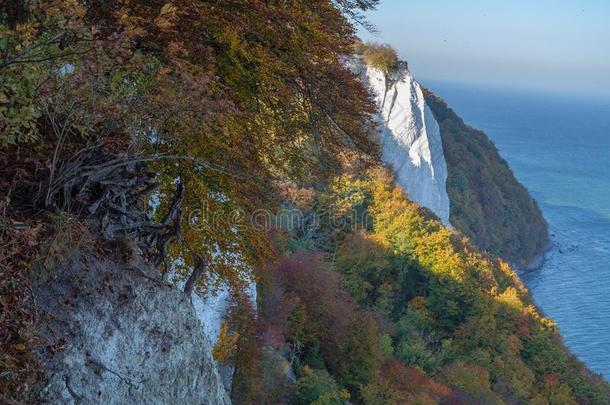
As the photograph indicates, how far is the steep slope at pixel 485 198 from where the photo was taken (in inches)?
2237

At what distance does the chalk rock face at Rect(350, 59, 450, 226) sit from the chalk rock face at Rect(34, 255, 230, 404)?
39.4 m

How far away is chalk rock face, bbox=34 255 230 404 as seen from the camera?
3699 millimetres

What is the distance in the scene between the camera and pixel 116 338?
4105 mm

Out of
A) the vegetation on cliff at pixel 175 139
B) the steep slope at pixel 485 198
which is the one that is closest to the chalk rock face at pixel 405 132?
the steep slope at pixel 485 198

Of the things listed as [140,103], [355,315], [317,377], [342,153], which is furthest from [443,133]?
[140,103]

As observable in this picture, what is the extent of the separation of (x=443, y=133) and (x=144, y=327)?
2361 inches

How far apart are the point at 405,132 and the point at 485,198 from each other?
22875 millimetres

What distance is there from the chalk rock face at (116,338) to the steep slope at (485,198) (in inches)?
1998

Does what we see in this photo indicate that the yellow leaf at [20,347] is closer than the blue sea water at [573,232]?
Yes

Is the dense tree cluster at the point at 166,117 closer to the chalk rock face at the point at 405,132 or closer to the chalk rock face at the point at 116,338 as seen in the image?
the chalk rock face at the point at 116,338

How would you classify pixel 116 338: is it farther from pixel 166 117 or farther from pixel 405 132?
pixel 405 132

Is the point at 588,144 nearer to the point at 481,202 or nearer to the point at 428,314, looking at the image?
the point at 481,202

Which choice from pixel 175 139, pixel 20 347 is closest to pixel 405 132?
pixel 175 139

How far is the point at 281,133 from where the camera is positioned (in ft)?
25.8
